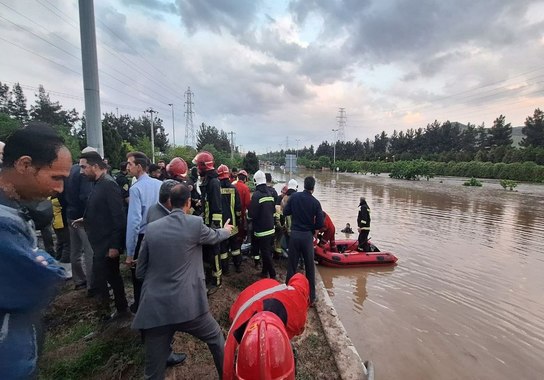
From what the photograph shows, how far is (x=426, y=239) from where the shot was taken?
35.6 ft

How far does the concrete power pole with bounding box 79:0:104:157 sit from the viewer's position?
5533mm

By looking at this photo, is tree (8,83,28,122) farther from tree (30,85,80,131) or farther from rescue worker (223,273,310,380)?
rescue worker (223,273,310,380)

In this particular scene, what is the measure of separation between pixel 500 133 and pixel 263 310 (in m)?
68.8

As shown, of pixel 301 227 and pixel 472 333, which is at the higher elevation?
pixel 301 227

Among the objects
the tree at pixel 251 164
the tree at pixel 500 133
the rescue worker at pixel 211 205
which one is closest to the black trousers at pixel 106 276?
the rescue worker at pixel 211 205

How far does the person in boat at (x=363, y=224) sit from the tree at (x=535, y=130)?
57.7 m

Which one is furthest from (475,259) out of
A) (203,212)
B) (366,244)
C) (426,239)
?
(203,212)

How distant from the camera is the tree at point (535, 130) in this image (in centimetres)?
4878

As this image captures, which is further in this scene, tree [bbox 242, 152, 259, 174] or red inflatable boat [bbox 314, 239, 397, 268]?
tree [bbox 242, 152, 259, 174]

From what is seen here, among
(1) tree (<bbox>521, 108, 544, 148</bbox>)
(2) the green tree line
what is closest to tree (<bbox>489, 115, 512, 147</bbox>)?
(1) tree (<bbox>521, 108, 544, 148</bbox>)

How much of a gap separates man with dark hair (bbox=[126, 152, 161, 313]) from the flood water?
3.37m

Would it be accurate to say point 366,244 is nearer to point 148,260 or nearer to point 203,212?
point 203,212

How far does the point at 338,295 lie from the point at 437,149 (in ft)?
245

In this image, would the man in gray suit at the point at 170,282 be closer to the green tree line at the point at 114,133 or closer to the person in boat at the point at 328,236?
the person in boat at the point at 328,236
